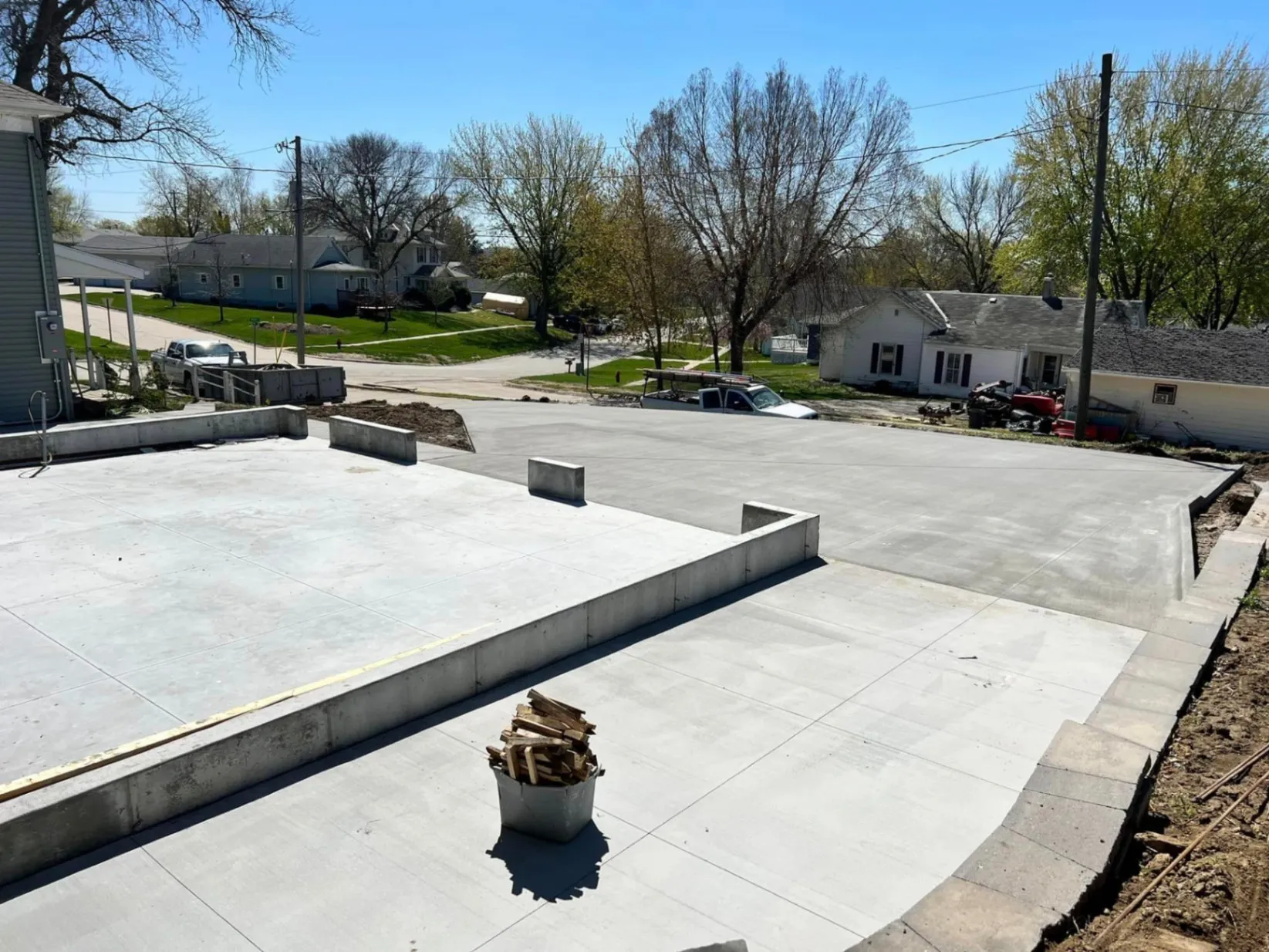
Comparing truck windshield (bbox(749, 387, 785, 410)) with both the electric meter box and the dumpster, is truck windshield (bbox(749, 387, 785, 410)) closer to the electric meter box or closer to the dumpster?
the dumpster

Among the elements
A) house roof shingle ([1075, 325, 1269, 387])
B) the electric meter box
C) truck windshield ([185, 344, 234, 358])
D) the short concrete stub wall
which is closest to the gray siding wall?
the electric meter box

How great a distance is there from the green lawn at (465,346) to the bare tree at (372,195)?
18740 millimetres

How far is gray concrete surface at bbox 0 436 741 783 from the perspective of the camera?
7047mm

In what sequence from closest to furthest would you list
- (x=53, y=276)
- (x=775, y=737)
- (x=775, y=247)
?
(x=775, y=737) → (x=53, y=276) → (x=775, y=247)

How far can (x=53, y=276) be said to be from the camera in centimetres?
1864

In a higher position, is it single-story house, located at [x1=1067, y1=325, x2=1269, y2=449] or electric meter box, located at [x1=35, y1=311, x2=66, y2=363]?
electric meter box, located at [x1=35, y1=311, x2=66, y2=363]

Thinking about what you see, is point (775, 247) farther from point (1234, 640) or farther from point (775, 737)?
point (775, 737)

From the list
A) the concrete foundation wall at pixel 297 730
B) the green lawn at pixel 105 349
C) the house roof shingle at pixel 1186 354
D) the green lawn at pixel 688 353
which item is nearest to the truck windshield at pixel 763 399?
the house roof shingle at pixel 1186 354

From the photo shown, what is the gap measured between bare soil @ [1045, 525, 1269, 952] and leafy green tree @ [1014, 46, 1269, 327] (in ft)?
138

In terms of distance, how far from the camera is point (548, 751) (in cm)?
506

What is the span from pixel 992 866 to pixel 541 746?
2.48 meters

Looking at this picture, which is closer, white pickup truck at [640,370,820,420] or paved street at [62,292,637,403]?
white pickup truck at [640,370,820,420]

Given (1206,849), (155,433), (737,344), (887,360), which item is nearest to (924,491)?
(1206,849)

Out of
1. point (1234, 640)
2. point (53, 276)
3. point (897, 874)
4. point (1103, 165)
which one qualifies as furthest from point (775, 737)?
point (1103, 165)
